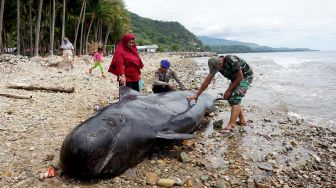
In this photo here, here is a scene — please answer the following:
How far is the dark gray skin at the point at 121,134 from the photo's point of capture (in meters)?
4.84

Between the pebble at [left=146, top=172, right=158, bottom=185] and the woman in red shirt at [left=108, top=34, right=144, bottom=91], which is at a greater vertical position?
the woman in red shirt at [left=108, top=34, right=144, bottom=91]

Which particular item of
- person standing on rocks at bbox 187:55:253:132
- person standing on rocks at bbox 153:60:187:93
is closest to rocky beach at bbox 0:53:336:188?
person standing on rocks at bbox 187:55:253:132

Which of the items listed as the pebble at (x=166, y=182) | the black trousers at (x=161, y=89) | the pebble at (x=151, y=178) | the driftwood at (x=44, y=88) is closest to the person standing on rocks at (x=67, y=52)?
the driftwood at (x=44, y=88)

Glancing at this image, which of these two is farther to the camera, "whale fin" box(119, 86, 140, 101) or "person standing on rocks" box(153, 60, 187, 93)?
"person standing on rocks" box(153, 60, 187, 93)

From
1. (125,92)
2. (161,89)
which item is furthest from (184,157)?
(161,89)

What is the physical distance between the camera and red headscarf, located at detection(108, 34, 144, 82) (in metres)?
7.64

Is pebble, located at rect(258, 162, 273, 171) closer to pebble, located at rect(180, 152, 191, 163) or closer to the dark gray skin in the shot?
pebble, located at rect(180, 152, 191, 163)

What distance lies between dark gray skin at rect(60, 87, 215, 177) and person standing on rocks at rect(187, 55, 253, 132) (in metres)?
1.05

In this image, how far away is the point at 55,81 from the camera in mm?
13797

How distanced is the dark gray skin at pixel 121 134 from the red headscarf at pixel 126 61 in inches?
35.6

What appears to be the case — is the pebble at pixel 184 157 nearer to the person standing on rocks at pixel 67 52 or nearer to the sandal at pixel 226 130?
the sandal at pixel 226 130

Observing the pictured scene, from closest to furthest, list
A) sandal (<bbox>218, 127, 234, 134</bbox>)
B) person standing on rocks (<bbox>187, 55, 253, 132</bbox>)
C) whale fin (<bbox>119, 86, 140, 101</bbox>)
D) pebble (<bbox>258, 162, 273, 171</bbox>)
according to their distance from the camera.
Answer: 1. pebble (<bbox>258, 162, 273, 171</bbox>)
2. whale fin (<bbox>119, 86, 140, 101</bbox>)
3. person standing on rocks (<bbox>187, 55, 253, 132</bbox>)
4. sandal (<bbox>218, 127, 234, 134</bbox>)

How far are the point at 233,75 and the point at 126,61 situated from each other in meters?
2.39

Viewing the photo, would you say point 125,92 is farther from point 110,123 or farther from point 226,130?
point 226,130
